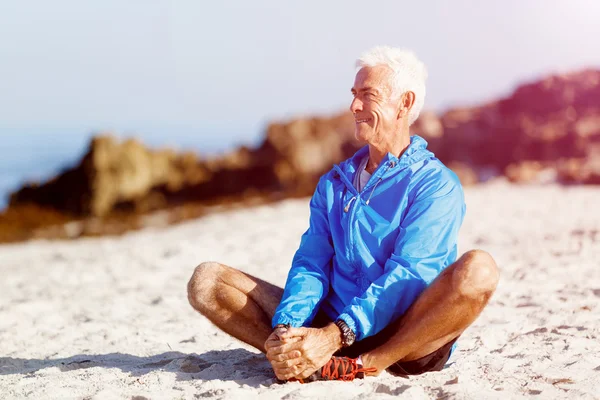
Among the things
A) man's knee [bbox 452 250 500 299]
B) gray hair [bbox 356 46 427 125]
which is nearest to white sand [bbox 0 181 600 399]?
man's knee [bbox 452 250 500 299]

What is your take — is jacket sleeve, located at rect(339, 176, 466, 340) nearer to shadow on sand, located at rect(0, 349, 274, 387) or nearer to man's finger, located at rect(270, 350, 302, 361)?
A: man's finger, located at rect(270, 350, 302, 361)

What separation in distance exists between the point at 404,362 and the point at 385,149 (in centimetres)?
109

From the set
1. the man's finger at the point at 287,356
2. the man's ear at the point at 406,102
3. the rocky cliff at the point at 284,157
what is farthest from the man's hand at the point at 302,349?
the rocky cliff at the point at 284,157

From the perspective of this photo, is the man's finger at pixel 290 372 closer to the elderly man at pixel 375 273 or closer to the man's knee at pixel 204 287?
the elderly man at pixel 375 273

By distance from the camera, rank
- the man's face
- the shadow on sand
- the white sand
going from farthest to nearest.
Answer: the shadow on sand → the man's face → the white sand

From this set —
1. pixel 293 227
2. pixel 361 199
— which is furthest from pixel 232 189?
pixel 361 199

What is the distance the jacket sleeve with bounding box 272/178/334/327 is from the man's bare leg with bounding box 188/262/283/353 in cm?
19

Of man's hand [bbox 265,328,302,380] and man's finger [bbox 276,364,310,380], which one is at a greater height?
man's hand [bbox 265,328,302,380]

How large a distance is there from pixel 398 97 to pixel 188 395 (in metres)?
1.82

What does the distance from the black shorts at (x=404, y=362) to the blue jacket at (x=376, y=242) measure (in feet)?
0.62

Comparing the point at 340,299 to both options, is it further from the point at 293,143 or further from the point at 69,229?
the point at 293,143

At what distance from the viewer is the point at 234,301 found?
12.7 feet

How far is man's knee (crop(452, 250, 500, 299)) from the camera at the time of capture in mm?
3332

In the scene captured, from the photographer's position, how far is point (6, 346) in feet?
16.7
